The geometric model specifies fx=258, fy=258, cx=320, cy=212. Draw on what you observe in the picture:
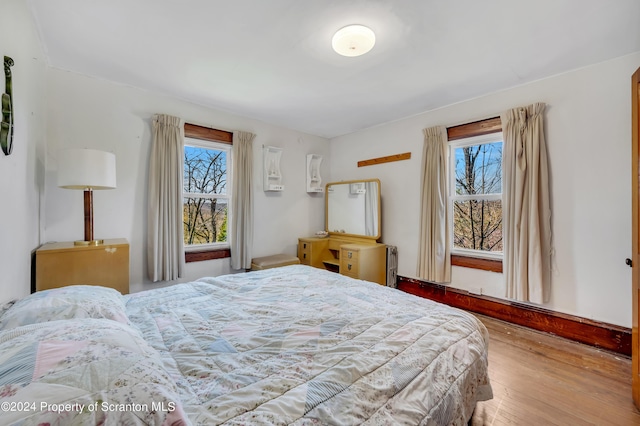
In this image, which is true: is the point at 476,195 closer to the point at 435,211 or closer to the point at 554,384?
→ the point at 435,211

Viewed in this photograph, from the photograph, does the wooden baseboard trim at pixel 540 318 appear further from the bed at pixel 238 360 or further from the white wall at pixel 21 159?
the white wall at pixel 21 159

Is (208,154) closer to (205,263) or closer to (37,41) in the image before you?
(205,263)

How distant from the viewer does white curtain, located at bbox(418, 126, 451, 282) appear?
3150 millimetres

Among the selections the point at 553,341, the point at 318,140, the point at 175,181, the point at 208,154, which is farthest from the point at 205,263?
the point at 553,341

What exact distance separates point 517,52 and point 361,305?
238 centimetres

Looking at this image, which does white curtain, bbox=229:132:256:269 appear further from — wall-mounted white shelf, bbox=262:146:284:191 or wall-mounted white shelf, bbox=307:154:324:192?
wall-mounted white shelf, bbox=307:154:324:192

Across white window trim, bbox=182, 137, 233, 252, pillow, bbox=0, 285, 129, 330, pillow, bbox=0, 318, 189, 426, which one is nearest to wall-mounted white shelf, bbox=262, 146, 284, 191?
white window trim, bbox=182, 137, 233, 252

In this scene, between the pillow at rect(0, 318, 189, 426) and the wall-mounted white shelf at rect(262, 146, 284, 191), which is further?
the wall-mounted white shelf at rect(262, 146, 284, 191)

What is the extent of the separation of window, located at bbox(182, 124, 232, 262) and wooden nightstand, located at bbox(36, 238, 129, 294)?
881 mm

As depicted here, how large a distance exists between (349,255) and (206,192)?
80.7 inches

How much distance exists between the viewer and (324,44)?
1982mm

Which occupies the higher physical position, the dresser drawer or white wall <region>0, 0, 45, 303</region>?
white wall <region>0, 0, 45, 303</region>

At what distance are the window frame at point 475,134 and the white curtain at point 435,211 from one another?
9 cm

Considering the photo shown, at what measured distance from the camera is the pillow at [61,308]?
0.91 meters
